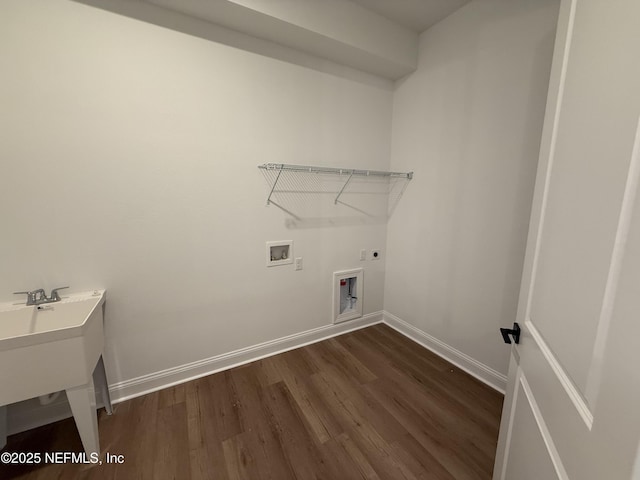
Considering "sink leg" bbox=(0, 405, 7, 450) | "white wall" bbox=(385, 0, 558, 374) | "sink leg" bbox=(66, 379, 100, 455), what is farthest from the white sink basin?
"white wall" bbox=(385, 0, 558, 374)

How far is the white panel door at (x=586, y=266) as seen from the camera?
0.44 metres

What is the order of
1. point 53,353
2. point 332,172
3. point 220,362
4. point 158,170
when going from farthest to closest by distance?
1. point 332,172
2. point 220,362
3. point 158,170
4. point 53,353

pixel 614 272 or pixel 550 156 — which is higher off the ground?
pixel 550 156

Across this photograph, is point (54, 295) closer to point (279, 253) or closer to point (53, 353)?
point (53, 353)

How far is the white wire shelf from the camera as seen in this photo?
2.04 meters

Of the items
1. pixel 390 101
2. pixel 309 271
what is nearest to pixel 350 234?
pixel 309 271

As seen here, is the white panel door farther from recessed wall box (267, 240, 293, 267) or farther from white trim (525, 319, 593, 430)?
recessed wall box (267, 240, 293, 267)

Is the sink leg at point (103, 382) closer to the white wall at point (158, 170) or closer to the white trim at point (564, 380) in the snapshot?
the white wall at point (158, 170)

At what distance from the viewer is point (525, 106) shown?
1636 mm

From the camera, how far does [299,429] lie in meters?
1.56

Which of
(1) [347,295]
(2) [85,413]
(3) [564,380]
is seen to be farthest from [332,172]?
(2) [85,413]

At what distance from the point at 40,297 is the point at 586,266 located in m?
2.40

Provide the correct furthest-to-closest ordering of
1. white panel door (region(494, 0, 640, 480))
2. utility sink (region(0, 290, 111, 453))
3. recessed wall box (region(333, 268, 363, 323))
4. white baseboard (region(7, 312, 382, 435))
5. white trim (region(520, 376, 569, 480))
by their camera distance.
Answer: recessed wall box (region(333, 268, 363, 323)) → white baseboard (region(7, 312, 382, 435)) → utility sink (region(0, 290, 111, 453)) → white trim (region(520, 376, 569, 480)) → white panel door (region(494, 0, 640, 480))

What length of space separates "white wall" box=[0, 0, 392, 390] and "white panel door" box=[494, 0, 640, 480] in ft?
5.54
